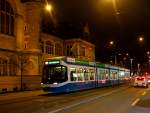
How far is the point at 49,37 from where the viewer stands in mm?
61688

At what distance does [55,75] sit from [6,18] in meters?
15.0

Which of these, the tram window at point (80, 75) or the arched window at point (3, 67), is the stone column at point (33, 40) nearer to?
the arched window at point (3, 67)

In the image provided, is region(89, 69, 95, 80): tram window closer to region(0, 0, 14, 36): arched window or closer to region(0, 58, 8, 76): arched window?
region(0, 58, 8, 76): arched window

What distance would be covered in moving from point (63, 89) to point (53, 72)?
5.98 ft

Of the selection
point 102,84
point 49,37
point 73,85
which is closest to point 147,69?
point 49,37

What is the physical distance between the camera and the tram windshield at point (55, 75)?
32744mm

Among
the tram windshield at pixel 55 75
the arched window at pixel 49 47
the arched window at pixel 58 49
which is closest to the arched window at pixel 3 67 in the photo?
the tram windshield at pixel 55 75

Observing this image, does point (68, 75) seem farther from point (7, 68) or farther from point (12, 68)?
point (12, 68)

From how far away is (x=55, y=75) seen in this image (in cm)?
3297

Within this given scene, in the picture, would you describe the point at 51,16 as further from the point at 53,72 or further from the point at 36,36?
the point at 53,72

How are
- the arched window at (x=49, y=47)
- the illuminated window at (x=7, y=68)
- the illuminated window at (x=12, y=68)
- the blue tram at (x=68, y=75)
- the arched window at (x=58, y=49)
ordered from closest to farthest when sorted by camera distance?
the blue tram at (x=68, y=75) → the illuminated window at (x=7, y=68) → the illuminated window at (x=12, y=68) → the arched window at (x=49, y=47) → the arched window at (x=58, y=49)

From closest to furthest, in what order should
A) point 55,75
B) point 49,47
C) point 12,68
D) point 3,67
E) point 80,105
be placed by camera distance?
point 80,105 < point 55,75 < point 3,67 < point 12,68 < point 49,47

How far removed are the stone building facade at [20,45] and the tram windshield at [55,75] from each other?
9.56m

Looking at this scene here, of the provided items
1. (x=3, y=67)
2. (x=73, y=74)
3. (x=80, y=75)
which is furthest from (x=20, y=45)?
(x=73, y=74)
